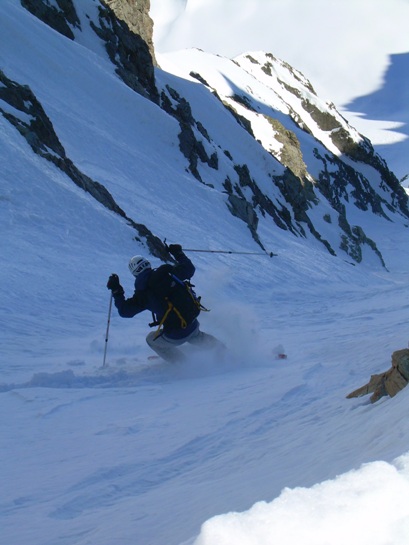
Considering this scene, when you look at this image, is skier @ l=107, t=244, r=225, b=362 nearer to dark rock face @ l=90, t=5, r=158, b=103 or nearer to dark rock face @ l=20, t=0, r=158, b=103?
dark rock face @ l=20, t=0, r=158, b=103


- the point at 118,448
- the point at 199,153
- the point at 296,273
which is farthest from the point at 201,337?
the point at 199,153

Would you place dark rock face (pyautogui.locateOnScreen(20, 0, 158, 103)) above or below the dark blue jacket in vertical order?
above

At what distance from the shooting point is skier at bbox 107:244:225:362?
7.79m

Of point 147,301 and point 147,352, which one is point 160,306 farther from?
point 147,352

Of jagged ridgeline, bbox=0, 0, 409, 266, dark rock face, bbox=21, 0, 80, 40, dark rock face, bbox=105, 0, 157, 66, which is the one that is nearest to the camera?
jagged ridgeline, bbox=0, 0, 409, 266

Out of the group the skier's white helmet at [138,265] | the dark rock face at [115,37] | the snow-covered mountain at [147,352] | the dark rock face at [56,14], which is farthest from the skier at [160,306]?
the dark rock face at [56,14]

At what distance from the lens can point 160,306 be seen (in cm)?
788

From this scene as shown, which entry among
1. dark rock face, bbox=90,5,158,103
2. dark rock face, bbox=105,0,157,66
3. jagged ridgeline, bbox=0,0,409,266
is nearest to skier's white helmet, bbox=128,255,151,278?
jagged ridgeline, bbox=0,0,409,266

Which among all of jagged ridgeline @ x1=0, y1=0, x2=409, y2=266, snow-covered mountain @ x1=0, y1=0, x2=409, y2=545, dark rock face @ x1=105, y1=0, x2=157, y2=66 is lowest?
snow-covered mountain @ x1=0, y1=0, x2=409, y2=545

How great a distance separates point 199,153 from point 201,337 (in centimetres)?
2852

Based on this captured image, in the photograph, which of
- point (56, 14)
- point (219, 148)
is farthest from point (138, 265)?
point (219, 148)

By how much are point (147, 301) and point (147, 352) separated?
1.60 meters

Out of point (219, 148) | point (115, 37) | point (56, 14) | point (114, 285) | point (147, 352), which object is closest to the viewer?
point (114, 285)

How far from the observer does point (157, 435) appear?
208 inches
